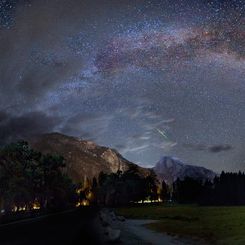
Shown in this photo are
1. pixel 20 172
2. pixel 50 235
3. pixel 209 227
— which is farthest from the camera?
pixel 20 172

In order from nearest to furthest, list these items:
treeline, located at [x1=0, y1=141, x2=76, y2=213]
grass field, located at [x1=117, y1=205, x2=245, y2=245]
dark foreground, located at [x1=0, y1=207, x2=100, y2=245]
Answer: dark foreground, located at [x1=0, y1=207, x2=100, y2=245] < grass field, located at [x1=117, y1=205, x2=245, y2=245] < treeline, located at [x1=0, y1=141, x2=76, y2=213]

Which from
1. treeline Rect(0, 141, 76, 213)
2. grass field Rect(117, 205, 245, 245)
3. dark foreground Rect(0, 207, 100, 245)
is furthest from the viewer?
treeline Rect(0, 141, 76, 213)

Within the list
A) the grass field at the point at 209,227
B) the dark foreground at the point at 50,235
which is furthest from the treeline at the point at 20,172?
the dark foreground at the point at 50,235

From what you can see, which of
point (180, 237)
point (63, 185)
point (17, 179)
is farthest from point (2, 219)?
point (63, 185)

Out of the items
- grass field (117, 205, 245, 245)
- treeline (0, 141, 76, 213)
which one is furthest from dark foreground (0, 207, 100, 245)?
treeline (0, 141, 76, 213)

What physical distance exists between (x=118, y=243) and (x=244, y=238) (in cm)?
988

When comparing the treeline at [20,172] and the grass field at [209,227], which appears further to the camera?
the treeline at [20,172]

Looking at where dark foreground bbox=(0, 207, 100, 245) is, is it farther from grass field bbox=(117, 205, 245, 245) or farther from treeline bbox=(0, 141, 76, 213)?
treeline bbox=(0, 141, 76, 213)

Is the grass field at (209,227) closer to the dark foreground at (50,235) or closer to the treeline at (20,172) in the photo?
the dark foreground at (50,235)

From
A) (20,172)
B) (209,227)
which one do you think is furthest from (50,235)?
(20,172)

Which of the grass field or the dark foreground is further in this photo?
the grass field

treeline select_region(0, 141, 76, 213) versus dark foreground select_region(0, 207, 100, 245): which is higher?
treeline select_region(0, 141, 76, 213)

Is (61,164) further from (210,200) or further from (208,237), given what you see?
(208,237)

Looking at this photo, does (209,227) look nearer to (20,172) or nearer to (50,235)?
(50,235)
